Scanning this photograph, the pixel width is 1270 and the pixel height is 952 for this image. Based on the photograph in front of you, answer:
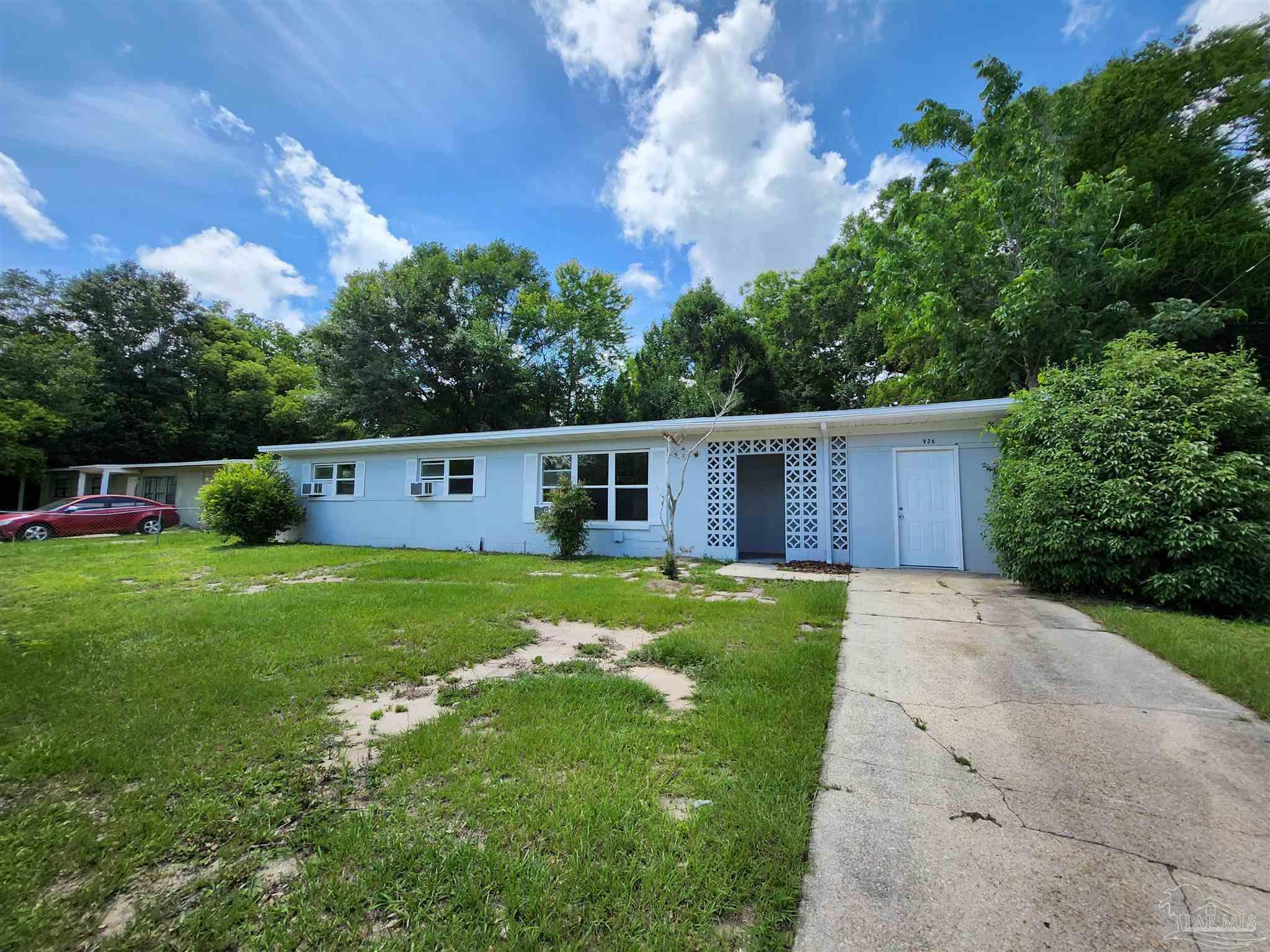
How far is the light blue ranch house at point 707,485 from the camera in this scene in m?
7.73

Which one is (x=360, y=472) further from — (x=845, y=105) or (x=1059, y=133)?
(x=1059, y=133)

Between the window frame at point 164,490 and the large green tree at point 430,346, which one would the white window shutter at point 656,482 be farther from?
the window frame at point 164,490

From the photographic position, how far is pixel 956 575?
284 inches

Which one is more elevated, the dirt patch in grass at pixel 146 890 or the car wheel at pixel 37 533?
the car wheel at pixel 37 533

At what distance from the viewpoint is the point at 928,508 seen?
7.84 meters

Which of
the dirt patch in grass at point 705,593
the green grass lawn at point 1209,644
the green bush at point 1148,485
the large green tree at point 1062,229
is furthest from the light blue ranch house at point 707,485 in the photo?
the large green tree at point 1062,229

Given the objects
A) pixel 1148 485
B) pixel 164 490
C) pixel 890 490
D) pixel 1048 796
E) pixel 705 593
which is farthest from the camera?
pixel 164 490

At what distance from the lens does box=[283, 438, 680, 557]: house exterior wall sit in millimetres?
9516

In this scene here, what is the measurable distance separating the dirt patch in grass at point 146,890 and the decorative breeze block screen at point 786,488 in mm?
7966

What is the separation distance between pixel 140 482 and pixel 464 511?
16503mm

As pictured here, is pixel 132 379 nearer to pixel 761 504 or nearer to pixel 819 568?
pixel 761 504

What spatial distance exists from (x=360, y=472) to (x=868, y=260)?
17818 mm

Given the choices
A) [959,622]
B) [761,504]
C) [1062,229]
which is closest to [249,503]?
[761,504]

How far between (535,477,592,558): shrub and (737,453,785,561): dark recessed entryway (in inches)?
159
